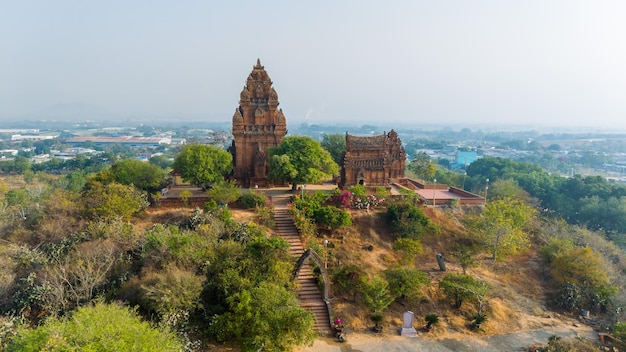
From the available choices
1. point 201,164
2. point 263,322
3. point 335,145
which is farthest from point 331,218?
point 335,145

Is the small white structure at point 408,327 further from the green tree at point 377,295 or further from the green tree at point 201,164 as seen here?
the green tree at point 201,164

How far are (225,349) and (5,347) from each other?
847 cm

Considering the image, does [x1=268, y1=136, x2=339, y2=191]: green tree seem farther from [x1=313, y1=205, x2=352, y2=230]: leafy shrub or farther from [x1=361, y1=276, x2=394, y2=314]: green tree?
[x1=361, y1=276, x2=394, y2=314]: green tree

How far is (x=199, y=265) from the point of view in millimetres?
19875

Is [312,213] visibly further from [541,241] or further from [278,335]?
[541,241]

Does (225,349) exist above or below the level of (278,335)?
below

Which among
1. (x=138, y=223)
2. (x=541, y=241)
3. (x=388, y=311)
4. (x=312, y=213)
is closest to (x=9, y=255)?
(x=138, y=223)

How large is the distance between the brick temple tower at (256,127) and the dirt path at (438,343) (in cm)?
1973

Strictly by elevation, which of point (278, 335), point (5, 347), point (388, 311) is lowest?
point (388, 311)

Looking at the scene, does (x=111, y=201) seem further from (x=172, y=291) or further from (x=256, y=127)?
(x=256, y=127)

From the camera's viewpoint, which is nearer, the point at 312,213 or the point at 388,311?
the point at 388,311

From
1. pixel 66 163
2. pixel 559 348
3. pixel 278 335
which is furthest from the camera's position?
pixel 66 163

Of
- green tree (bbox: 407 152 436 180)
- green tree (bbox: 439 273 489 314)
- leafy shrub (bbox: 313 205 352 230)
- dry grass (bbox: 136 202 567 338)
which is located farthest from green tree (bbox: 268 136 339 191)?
green tree (bbox: 407 152 436 180)

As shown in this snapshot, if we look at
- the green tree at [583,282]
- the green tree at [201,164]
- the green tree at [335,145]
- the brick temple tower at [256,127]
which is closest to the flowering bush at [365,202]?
the brick temple tower at [256,127]
